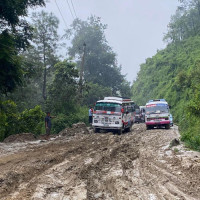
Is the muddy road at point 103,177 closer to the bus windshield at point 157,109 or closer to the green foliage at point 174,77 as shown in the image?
the bus windshield at point 157,109

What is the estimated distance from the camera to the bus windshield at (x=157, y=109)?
2442cm

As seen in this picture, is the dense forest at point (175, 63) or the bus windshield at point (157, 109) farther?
the dense forest at point (175, 63)

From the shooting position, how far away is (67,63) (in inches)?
1150

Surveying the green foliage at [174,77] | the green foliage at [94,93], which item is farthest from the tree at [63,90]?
the green foliage at [94,93]

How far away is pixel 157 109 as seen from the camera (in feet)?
80.5

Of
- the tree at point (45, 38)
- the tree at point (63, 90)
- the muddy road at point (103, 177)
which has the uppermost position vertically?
the tree at point (45, 38)

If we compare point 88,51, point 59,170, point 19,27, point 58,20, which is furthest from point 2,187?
point 88,51

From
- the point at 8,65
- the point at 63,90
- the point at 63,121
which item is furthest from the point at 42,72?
the point at 8,65

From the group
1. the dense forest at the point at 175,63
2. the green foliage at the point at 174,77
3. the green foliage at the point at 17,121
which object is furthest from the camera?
the dense forest at the point at 175,63

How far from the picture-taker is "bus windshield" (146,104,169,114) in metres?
24.4

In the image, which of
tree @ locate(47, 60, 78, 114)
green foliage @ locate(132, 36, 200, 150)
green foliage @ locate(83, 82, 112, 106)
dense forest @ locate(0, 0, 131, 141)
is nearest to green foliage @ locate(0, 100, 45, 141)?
dense forest @ locate(0, 0, 131, 141)

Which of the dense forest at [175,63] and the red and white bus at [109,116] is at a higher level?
the dense forest at [175,63]

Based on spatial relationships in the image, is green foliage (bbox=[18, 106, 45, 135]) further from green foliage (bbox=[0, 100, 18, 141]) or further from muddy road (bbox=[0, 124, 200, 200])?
muddy road (bbox=[0, 124, 200, 200])

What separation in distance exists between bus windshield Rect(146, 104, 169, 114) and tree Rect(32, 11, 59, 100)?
16.0m
